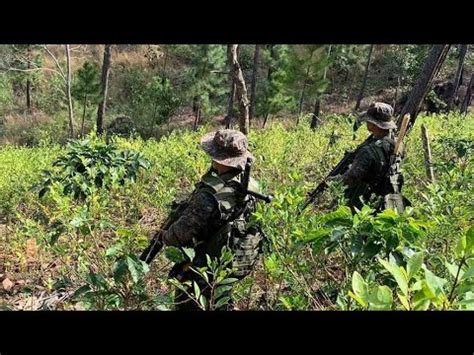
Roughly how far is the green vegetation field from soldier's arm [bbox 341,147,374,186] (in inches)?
9.6

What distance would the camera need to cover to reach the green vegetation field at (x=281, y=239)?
1198mm

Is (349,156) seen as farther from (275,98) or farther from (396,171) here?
(275,98)

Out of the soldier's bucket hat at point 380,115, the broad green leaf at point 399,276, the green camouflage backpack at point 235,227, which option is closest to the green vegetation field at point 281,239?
the broad green leaf at point 399,276

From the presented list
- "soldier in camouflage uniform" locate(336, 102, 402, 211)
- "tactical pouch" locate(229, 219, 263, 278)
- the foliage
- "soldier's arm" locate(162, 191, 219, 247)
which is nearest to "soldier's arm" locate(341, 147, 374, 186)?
"soldier in camouflage uniform" locate(336, 102, 402, 211)

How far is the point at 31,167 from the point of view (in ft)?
21.6

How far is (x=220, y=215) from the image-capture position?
2520 mm

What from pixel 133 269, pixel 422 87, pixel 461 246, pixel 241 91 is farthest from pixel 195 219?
pixel 241 91

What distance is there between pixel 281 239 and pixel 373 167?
72.4 inches

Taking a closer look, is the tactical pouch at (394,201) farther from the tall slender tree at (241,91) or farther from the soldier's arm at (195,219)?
the tall slender tree at (241,91)

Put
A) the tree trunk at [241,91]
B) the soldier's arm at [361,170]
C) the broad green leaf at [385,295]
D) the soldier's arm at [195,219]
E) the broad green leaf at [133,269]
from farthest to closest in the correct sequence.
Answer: the tree trunk at [241,91] < the soldier's arm at [361,170] < the soldier's arm at [195,219] < the broad green leaf at [133,269] < the broad green leaf at [385,295]

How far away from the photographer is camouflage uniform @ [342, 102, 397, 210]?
12.3 feet

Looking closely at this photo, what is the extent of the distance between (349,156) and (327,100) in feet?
76.2

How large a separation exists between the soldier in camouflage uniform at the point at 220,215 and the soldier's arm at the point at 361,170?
50.5 inches
